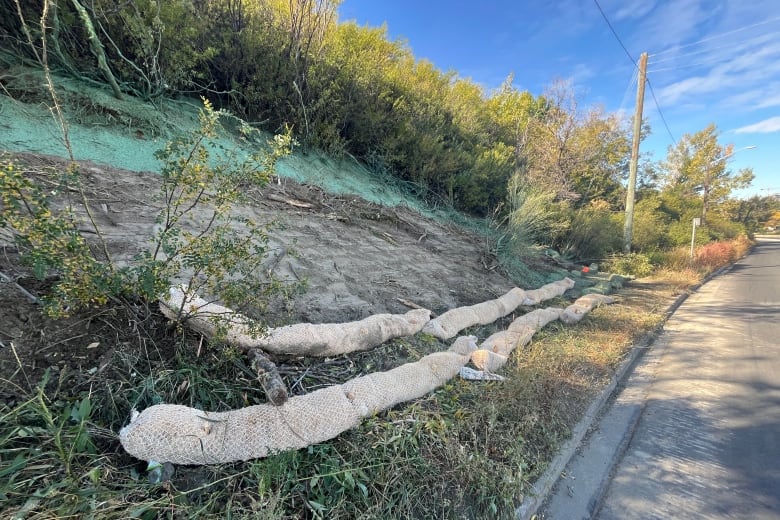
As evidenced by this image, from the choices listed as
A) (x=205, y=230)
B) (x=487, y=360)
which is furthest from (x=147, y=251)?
(x=487, y=360)

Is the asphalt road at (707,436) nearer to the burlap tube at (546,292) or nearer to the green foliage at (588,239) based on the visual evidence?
the burlap tube at (546,292)

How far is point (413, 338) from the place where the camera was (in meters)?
3.78

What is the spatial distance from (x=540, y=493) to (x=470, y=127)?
38.7 ft

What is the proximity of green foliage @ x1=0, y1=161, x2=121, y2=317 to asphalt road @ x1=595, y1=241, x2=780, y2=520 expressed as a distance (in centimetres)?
343

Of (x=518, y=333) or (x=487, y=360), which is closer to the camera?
(x=487, y=360)

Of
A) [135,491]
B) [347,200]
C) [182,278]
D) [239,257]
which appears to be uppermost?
[347,200]

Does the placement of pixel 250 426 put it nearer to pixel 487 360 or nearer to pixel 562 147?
pixel 487 360

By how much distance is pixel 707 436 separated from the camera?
10.7 feet

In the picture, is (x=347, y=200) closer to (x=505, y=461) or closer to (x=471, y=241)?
Result: (x=471, y=241)

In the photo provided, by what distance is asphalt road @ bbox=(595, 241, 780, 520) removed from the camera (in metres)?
2.51

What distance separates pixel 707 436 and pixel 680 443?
0.34m

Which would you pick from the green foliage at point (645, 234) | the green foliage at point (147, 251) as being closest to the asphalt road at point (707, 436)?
the green foliage at point (147, 251)

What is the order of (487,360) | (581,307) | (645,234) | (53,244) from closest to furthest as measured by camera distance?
1. (53,244)
2. (487,360)
3. (581,307)
4. (645,234)

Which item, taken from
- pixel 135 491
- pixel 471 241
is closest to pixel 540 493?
pixel 135 491
